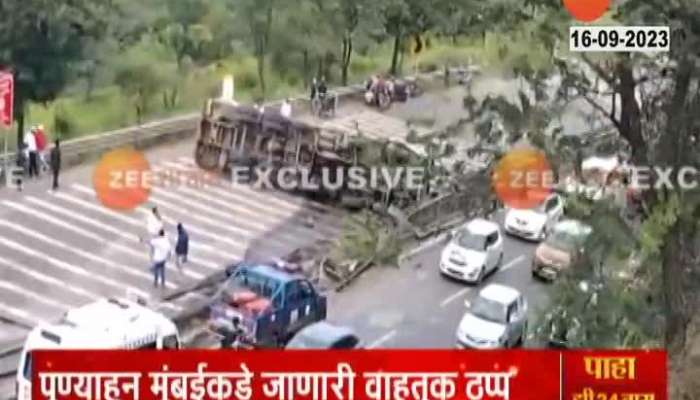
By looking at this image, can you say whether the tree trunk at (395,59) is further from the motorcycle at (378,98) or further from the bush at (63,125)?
the bush at (63,125)

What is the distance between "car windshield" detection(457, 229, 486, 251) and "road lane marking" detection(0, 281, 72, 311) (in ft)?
2.96

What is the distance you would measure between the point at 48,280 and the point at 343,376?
693 millimetres

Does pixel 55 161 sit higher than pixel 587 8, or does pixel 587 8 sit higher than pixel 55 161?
pixel 587 8

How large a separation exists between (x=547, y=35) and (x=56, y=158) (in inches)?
44.9

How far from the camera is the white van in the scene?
9.96ft

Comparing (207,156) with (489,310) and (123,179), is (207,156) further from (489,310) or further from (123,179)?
(489,310)

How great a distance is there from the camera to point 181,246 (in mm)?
3121

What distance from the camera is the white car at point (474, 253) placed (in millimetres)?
3154

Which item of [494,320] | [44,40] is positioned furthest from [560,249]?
[44,40]

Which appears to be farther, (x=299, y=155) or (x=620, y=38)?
(x=299, y=155)

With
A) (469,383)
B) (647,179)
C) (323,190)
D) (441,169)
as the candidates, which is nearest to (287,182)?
(323,190)

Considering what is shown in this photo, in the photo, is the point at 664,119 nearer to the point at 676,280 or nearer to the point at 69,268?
the point at 676,280

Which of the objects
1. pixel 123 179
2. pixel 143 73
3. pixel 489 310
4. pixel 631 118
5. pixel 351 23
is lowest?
pixel 489 310

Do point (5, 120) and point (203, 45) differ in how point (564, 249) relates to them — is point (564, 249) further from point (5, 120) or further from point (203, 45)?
point (5, 120)
